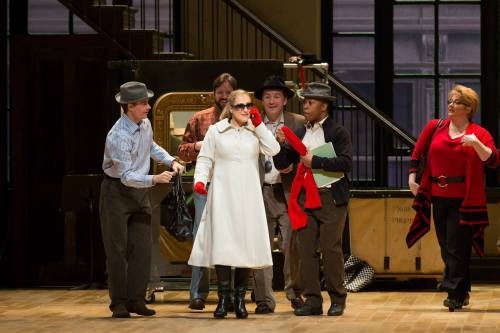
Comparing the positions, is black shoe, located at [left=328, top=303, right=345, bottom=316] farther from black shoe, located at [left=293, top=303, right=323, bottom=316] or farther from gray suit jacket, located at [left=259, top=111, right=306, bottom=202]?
gray suit jacket, located at [left=259, top=111, right=306, bottom=202]

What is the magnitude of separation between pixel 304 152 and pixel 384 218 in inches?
99.5

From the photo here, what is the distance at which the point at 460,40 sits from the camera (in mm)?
13258

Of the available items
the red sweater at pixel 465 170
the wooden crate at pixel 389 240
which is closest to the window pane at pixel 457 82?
the wooden crate at pixel 389 240

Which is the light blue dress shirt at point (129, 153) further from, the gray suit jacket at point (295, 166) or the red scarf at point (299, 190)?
the red scarf at point (299, 190)

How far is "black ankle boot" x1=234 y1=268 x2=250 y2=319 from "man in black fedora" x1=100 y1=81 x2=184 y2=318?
627 mm

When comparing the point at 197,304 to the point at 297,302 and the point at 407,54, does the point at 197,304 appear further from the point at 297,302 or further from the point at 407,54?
the point at 407,54

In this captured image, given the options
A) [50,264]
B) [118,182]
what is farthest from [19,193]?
[118,182]

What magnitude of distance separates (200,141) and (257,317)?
58.3 inches

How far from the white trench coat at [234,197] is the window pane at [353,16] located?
4.11 meters

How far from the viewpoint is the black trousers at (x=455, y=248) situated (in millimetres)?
9906

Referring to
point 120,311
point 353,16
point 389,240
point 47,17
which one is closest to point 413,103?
point 353,16

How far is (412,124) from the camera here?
13383mm

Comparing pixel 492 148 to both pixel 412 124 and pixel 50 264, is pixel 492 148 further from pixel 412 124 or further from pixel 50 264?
pixel 50 264

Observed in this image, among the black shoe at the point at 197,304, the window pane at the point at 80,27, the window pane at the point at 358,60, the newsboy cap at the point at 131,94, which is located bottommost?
the black shoe at the point at 197,304
